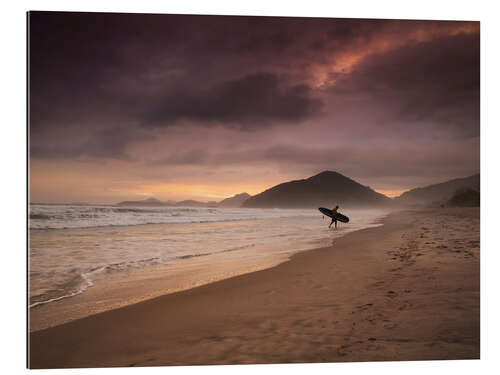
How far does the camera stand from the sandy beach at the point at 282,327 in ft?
9.13

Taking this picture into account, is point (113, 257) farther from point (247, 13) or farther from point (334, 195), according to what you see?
point (247, 13)

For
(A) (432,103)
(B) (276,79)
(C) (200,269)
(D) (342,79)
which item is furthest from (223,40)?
(C) (200,269)

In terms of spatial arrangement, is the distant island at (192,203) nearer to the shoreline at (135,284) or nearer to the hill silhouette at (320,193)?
the hill silhouette at (320,193)

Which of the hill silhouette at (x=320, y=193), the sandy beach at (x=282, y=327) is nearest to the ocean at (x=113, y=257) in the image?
the sandy beach at (x=282, y=327)

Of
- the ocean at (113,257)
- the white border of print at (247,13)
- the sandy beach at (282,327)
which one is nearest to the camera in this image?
the sandy beach at (282,327)

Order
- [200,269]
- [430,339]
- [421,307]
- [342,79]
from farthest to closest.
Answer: [200,269], [342,79], [421,307], [430,339]

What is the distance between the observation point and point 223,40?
403 centimetres

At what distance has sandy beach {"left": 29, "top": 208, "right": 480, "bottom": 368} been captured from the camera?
2.78 meters

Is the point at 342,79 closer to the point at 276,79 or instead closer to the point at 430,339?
the point at 276,79

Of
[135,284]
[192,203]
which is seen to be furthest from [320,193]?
[135,284]

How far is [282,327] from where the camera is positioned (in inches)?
115
